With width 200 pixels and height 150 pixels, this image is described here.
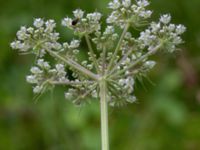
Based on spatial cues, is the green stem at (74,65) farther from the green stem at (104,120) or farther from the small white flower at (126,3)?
the small white flower at (126,3)

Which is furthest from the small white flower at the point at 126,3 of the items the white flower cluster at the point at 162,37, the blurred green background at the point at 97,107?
the blurred green background at the point at 97,107

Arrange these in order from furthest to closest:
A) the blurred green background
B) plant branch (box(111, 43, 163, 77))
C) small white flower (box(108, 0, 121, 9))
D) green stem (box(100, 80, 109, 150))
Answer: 1. the blurred green background
2. small white flower (box(108, 0, 121, 9))
3. plant branch (box(111, 43, 163, 77))
4. green stem (box(100, 80, 109, 150))

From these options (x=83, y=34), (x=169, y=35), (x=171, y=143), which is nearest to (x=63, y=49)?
(x=83, y=34)

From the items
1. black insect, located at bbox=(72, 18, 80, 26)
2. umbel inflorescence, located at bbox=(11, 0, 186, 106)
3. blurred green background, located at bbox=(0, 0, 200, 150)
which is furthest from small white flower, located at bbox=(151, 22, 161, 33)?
blurred green background, located at bbox=(0, 0, 200, 150)

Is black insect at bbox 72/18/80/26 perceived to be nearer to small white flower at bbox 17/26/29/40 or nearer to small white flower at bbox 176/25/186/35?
small white flower at bbox 17/26/29/40

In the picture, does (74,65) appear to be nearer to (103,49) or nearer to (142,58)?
(103,49)

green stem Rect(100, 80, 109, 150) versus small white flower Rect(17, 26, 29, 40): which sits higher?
small white flower Rect(17, 26, 29, 40)
